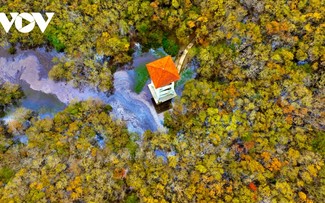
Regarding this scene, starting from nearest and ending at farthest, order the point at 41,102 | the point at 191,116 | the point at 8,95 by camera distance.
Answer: the point at 191,116, the point at 8,95, the point at 41,102

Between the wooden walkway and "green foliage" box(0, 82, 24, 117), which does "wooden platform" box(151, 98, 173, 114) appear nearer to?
the wooden walkway

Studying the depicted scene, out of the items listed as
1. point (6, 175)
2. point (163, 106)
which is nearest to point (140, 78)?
point (163, 106)

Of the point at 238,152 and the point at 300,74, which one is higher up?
the point at 300,74

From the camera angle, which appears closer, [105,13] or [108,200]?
[108,200]

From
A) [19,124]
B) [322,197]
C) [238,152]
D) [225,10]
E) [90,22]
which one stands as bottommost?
[322,197]

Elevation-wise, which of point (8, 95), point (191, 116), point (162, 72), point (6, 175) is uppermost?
point (8, 95)

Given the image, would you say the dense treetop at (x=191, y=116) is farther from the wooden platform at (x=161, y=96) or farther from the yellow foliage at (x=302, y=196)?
the wooden platform at (x=161, y=96)

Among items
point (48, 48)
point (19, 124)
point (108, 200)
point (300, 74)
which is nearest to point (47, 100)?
point (19, 124)

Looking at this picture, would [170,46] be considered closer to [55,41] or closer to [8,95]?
[55,41]

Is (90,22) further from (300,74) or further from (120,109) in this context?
(300,74)
